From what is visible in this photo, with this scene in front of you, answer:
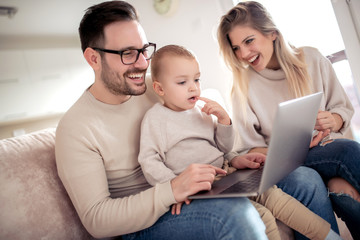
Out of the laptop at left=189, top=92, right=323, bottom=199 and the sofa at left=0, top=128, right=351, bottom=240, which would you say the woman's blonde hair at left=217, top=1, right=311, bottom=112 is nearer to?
the laptop at left=189, top=92, right=323, bottom=199

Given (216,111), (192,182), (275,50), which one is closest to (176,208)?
(192,182)

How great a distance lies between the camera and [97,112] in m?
1.13

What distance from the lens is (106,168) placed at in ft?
3.61

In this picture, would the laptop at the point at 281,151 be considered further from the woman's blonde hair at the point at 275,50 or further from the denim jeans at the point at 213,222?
the woman's blonde hair at the point at 275,50

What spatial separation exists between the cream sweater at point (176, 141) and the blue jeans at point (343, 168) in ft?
1.43

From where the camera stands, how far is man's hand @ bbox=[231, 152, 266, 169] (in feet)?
3.69

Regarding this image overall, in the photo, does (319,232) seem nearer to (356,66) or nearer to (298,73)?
(298,73)

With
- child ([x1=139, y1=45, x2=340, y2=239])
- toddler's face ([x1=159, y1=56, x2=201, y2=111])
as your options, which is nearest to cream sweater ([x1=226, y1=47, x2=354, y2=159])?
child ([x1=139, y1=45, x2=340, y2=239])

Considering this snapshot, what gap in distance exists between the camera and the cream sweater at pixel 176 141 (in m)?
1.07

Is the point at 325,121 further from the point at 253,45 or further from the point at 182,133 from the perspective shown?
the point at 182,133

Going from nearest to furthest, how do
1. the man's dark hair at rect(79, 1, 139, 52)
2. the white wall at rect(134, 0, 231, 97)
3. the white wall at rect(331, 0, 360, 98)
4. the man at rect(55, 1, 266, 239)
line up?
1. the man at rect(55, 1, 266, 239)
2. the man's dark hair at rect(79, 1, 139, 52)
3. the white wall at rect(331, 0, 360, 98)
4. the white wall at rect(134, 0, 231, 97)

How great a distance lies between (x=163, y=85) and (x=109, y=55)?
0.27 m

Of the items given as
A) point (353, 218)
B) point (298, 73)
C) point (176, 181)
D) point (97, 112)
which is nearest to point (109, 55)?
point (97, 112)

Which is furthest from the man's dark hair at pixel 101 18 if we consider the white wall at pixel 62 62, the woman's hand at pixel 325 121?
the white wall at pixel 62 62
